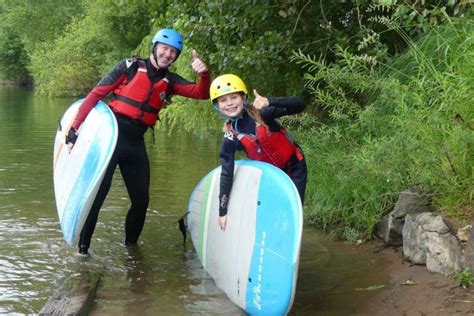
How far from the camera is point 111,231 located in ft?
19.6

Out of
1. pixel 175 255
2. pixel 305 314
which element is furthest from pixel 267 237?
pixel 175 255

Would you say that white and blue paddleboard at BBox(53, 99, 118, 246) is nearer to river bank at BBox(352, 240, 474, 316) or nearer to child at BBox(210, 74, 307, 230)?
child at BBox(210, 74, 307, 230)

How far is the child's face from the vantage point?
14.0 ft

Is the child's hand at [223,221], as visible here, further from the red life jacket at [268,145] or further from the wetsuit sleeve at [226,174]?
the red life jacket at [268,145]

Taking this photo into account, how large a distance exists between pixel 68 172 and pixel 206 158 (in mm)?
5698

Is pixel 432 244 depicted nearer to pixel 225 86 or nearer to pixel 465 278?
pixel 465 278

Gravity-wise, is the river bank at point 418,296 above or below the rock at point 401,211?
below

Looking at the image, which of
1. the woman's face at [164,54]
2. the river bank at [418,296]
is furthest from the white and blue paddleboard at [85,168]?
the river bank at [418,296]

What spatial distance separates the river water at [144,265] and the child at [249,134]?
699mm

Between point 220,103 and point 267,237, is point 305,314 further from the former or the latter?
point 220,103

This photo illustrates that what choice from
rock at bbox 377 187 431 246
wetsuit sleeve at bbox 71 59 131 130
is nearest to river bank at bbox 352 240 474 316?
rock at bbox 377 187 431 246

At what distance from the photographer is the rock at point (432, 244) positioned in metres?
3.90

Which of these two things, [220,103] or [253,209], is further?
[220,103]

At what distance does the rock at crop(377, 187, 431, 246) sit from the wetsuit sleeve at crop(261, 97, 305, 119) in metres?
1.25
